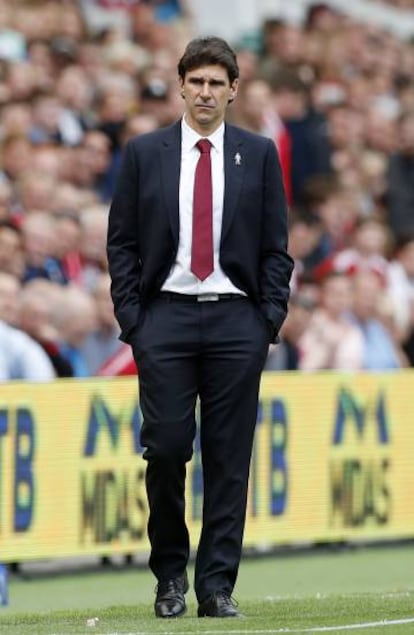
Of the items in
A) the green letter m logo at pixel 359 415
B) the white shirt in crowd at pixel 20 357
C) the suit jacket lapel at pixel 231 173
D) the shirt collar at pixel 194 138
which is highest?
the shirt collar at pixel 194 138

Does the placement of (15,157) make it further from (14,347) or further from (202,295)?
(202,295)

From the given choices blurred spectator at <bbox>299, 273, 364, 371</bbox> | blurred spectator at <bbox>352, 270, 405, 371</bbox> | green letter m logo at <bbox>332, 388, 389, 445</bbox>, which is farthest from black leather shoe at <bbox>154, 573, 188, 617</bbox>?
blurred spectator at <bbox>352, 270, 405, 371</bbox>

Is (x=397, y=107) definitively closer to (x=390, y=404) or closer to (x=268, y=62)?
(x=268, y=62)

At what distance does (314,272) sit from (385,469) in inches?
119

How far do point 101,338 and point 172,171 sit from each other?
5.93 m

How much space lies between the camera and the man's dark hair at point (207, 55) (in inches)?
364

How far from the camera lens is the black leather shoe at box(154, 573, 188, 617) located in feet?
31.1

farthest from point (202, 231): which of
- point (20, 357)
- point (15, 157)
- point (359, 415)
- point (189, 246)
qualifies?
point (15, 157)

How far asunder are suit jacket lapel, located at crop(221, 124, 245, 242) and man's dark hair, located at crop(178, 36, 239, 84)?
0.92 ft

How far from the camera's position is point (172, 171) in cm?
934

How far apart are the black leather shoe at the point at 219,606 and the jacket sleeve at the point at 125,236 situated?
1.14m

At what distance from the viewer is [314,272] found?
58.1 feet

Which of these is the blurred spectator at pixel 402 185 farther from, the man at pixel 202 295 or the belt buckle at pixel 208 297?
the belt buckle at pixel 208 297

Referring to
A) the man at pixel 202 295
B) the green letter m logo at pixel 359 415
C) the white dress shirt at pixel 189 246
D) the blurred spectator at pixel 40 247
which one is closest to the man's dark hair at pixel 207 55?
the man at pixel 202 295
